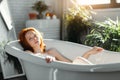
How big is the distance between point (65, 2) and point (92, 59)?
2.13m

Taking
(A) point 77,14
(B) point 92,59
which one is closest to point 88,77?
(B) point 92,59

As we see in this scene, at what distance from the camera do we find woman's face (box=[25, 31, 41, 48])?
2605mm

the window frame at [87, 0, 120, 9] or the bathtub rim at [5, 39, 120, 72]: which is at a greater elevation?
the window frame at [87, 0, 120, 9]

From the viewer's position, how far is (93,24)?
4.00 metres

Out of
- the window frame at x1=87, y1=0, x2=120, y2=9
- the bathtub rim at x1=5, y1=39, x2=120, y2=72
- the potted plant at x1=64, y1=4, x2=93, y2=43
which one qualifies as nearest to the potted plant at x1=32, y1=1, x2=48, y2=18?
the potted plant at x1=64, y1=4, x2=93, y2=43

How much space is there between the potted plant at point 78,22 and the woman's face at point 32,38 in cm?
158

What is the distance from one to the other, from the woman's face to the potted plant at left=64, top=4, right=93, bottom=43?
5.17 feet

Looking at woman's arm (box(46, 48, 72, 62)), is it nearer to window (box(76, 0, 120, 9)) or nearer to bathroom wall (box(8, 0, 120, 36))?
window (box(76, 0, 120, 9))

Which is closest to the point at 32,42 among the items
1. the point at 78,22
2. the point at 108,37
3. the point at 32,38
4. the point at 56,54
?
the point at 32,38

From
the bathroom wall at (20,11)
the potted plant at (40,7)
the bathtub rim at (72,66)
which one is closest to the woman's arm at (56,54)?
the bathtub rim at (72,66)

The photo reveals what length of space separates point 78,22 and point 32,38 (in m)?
1.64

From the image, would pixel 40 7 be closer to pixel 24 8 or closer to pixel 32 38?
pixel 24 8

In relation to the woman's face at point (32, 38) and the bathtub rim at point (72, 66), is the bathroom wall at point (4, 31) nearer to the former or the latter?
the woman's face at point (32, 38)

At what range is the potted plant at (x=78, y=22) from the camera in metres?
4.11
